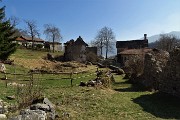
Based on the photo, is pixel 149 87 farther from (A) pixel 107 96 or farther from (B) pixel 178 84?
(A) pixel 107 96

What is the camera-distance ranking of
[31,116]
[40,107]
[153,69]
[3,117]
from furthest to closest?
[153,69] < [40,107] < [3,117] < [31,116]

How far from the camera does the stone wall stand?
23331 mm

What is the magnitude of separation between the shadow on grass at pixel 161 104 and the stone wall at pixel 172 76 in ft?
2.69

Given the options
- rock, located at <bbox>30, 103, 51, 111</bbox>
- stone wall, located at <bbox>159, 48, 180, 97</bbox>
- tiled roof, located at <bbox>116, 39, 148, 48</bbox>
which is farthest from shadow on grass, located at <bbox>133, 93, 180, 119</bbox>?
tiled roof, located at <bbox>116, 39, 148, 48</bbox>

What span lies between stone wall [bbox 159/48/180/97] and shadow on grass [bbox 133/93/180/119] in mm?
819

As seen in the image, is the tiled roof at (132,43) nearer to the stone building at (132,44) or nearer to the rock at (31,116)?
the stone building at (132,44)

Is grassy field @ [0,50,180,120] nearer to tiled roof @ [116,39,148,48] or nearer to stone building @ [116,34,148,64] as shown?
stone building @ [116,34,148,64]

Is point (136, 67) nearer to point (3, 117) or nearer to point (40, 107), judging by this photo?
point (40, 107)

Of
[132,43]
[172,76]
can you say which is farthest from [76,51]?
[172,76]

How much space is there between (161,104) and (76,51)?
199ft

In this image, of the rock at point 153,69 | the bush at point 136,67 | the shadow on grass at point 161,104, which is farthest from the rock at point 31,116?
the bush at point 136,67

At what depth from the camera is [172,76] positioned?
24.1 meters

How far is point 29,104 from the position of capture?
15195 millimetres

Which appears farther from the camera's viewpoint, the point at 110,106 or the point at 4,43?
the point at 4,43
